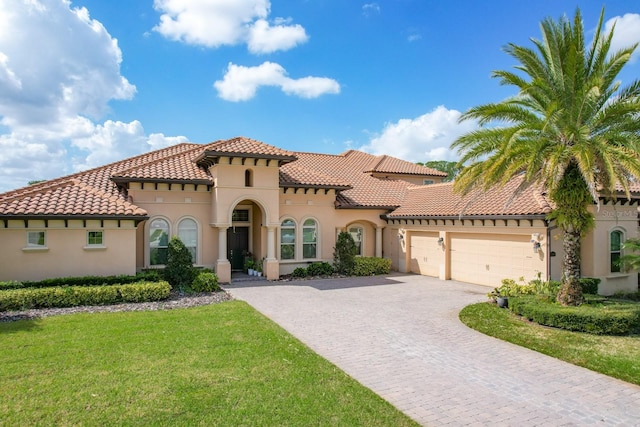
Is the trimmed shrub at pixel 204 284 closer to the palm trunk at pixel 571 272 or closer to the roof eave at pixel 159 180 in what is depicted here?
the roof eave at pixel 159 180

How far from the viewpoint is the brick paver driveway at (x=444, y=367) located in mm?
6855

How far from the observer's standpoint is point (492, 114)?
13.5 meters

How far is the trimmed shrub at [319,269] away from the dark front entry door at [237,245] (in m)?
4.05

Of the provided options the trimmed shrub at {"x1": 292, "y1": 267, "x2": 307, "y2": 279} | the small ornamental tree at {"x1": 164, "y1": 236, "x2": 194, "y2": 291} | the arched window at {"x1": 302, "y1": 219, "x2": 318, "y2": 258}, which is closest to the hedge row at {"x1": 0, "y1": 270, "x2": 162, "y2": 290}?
the small ornamental tree at {"x1": 164, "y1": 236, "x2": 194, "y2": 291}

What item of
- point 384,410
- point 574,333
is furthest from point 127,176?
point 574,333

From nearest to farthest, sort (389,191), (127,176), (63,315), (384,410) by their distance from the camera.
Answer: (384,410) → (63,315) → (127,176) → (389,191)

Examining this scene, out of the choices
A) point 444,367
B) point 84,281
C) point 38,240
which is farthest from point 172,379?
point 38,240

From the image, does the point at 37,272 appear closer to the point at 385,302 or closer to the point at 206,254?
the point at 206,254

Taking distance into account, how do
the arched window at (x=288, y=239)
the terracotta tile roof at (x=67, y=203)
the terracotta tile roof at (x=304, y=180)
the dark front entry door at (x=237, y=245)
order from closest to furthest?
the terracotta tile roof at (x=67, y=203) → the terracotta tile roof at (x=304, y=180) → the arched window at (x=288, y=239) → the dark front entry door at (x=237, y=245)

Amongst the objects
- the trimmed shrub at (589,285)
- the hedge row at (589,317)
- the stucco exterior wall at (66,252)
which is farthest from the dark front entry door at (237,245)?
the trimmed shrub at (589,285)

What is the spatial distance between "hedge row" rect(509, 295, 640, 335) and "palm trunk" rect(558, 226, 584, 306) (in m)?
0.37

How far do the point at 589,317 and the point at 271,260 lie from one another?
44.2ft

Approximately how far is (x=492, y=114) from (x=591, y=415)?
9.35m

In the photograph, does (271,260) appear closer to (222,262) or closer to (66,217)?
(222,262)
